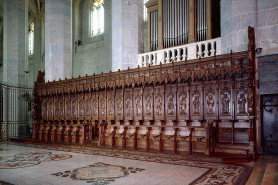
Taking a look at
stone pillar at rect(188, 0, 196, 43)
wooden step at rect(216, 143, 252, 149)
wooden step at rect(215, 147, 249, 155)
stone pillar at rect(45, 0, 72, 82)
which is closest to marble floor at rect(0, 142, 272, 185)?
wooden step at rect(215, 147, 249, 155)

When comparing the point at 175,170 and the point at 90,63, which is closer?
the point at 175,170

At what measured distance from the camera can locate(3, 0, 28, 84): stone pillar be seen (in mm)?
16234

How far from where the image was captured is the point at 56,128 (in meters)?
11.1

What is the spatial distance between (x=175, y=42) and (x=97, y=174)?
315 inches

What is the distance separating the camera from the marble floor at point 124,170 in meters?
4.26

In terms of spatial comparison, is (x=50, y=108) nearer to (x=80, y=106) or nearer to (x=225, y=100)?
(x=80, y=106)

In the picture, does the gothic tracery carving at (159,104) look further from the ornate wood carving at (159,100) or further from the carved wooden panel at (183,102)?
the carved wooden panel at (183,102)

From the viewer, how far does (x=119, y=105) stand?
33.5 feet

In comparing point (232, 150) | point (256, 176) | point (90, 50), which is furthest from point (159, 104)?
point (90, 50)

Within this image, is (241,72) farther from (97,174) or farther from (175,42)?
(97,174)

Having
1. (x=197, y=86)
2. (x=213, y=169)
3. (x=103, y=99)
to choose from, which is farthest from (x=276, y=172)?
(x=103, y=99)

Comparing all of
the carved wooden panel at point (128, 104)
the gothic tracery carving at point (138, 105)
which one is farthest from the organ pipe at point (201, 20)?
the carved wooden panel at point (128, 104)

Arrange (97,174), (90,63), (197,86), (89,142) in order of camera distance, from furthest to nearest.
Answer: (90,63), (89,142), (197,86), (97,174)

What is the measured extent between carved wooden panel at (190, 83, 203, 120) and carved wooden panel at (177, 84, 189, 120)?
0.19m
